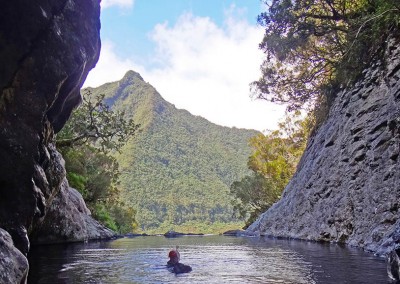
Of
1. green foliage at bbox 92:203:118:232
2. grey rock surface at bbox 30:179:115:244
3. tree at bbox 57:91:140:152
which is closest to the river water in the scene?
grey rock surface at bbox 30:179:115:244

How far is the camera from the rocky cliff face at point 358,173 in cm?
2067

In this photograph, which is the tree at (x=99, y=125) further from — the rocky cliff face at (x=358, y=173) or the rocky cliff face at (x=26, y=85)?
the rocky cliff face at (x=26, y=85)

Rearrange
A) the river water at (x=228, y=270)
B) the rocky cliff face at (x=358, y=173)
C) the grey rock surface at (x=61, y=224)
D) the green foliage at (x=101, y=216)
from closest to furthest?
the river water at (x=228, y=270), the rocky cliff face at (x=358, y=173), the grey rock surface at (x=61, y=224), the green foliage at (x=101, y=216)

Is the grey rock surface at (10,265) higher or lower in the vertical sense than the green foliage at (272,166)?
lower

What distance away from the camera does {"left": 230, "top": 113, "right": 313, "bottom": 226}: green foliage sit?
220 feet

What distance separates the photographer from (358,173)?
25.0 metres

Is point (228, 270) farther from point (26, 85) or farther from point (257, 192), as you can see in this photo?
point (257, 192)

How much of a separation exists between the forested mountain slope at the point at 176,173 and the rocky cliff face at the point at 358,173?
8288 cm

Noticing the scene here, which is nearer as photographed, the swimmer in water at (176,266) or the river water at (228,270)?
the river water at (228,270)

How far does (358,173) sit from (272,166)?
43.7 meters

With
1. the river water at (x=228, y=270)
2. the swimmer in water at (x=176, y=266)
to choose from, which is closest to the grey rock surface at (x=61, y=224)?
the river water at (x=228, y=270)

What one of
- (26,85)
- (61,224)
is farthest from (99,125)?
(26,85)

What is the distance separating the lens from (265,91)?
38.6 m

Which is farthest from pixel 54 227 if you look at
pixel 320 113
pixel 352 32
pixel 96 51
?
pixel 320 113
